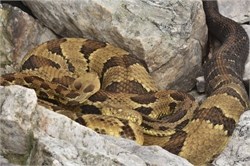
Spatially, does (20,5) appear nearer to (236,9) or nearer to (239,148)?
(236,9)

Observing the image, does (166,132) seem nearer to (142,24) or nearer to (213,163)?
(213,163)

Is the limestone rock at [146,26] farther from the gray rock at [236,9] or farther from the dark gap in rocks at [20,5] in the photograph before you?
the gray rock at [236,9]

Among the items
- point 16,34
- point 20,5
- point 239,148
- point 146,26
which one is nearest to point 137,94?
point 146,26

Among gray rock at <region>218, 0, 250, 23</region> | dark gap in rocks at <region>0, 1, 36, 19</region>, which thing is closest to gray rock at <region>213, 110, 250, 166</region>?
gray rock at <region>218, 0, 250, 23</region>

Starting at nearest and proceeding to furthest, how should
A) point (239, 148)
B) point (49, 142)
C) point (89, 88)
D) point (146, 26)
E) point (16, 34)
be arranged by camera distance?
point (49, 142), point (239, 148), point (89, 88), point (146, 26), point (16, 34)

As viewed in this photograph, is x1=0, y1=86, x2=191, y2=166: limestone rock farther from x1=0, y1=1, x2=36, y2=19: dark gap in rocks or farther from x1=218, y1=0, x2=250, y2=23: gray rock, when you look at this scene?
x1=218, y1=0, x2=250, y2=23: gray rock

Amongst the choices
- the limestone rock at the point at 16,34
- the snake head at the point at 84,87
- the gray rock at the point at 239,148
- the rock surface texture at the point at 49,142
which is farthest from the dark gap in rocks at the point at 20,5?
the gray rock at the point at 239,148
